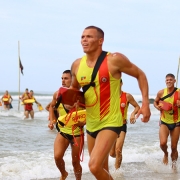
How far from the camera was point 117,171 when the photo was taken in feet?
32.4

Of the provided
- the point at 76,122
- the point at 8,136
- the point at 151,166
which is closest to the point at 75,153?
the point at 76,122

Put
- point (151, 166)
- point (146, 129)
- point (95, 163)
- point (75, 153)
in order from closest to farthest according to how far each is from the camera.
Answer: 1. point (95, 163)
2. point (75, 153)
3. point (151, 166)
4. point (146, 129)

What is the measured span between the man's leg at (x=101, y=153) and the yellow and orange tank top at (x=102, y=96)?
0.45 ft

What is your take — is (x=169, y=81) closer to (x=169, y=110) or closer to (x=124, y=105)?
(x=169, y=110)

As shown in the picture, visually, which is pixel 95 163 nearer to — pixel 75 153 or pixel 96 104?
pixel 96 104

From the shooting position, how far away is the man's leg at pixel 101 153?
536cm

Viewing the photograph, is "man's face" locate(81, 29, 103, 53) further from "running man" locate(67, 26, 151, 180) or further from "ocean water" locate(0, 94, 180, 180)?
"ocean water" locate(0, 94, 180, 180)

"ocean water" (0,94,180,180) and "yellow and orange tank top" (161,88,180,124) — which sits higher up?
"yellow and orange tank top" (161,88,180,124)

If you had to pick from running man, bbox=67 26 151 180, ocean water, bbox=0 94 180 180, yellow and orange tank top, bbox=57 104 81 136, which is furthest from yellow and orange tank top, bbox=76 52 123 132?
ocean water, bbox=0 94 180 180

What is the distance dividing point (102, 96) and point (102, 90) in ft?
0.26

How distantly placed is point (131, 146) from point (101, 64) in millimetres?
9469

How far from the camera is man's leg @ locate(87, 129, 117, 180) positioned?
211 inches

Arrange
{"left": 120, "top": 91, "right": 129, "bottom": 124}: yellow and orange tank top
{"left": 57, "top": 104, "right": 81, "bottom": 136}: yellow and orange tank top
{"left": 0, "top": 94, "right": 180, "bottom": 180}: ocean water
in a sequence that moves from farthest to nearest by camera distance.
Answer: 1. {"left": 0, "top": 94, "right": 180, "bottom": 180}: ocean water
2. {"left": 120, "top": 91, "right": 129, "bottom": 124}: yellow and orange tank top
3. {"left": 57, "top": 104, "right": 81, "bottom": 136}: yellow and orange tank top

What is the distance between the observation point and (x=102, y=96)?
5.66m
